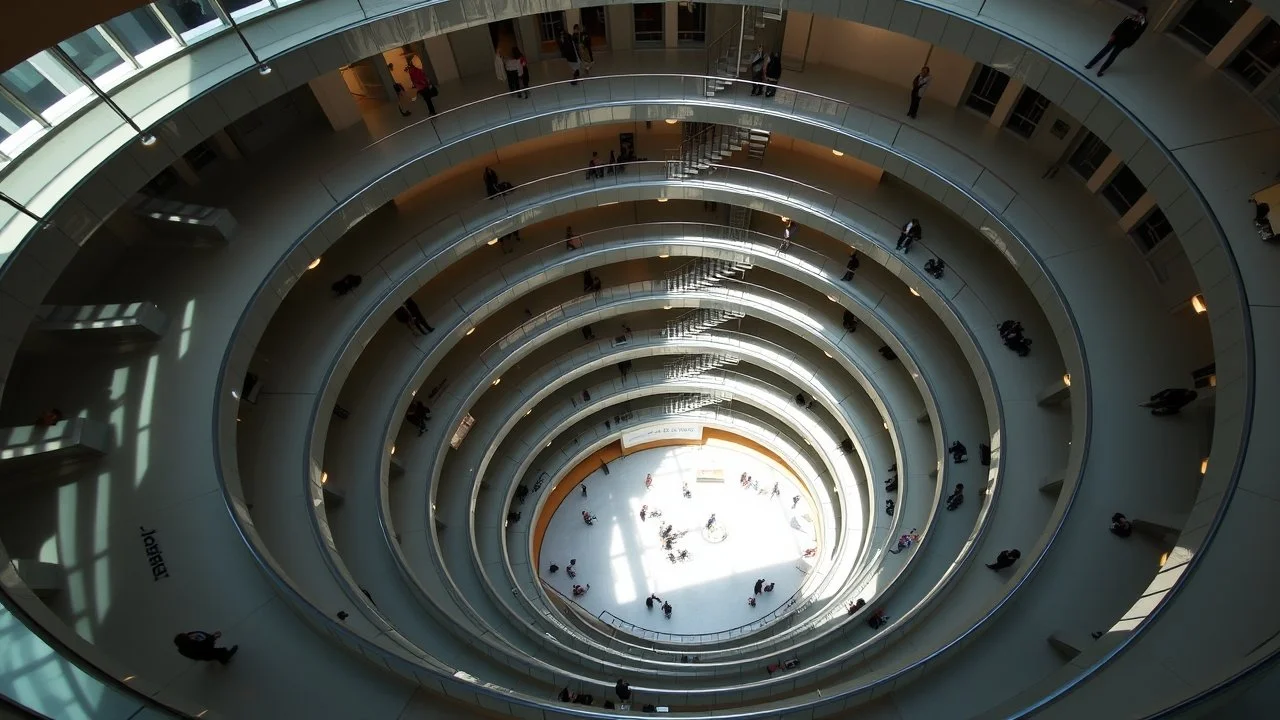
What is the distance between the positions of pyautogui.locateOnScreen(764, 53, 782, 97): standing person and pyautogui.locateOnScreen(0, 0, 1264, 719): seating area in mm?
470

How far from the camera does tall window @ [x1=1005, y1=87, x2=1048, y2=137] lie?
20.4 meters

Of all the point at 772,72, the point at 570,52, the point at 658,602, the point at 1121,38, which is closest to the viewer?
the point at 1121,38

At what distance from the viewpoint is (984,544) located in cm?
1677

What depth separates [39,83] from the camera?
45.1 feet

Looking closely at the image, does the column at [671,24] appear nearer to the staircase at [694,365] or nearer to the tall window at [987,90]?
the tall window at [987,90]

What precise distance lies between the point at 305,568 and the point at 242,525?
8.00 feet

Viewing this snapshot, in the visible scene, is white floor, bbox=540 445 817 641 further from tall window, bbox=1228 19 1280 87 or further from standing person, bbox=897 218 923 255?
tall window, bbox=1228 19 1280 87

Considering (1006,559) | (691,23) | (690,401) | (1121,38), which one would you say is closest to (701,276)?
(690,401)

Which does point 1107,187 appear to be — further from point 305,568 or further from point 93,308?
point 93,308

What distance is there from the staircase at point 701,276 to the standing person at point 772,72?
7402mm

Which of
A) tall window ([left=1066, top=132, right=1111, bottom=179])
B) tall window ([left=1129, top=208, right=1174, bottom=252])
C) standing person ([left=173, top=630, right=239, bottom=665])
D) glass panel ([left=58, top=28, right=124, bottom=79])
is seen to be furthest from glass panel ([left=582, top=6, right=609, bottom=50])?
standing person ([left=173, top=630, right=239, bottom=665])

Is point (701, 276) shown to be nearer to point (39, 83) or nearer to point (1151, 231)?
point (1151, 231)

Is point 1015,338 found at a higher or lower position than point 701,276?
lower

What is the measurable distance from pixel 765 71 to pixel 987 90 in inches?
280
